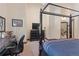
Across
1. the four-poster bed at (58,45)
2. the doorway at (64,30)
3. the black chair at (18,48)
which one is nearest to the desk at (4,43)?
the black chair at (18,48)

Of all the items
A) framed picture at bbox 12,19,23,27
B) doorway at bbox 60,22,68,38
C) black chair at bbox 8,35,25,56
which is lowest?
black chair at bbox 8,35,25,56

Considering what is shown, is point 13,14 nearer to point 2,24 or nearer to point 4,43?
point 2,24

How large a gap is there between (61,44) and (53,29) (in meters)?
0.20

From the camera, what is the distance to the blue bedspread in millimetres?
1777

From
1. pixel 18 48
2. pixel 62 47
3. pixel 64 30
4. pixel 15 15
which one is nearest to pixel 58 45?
pixel 62 47

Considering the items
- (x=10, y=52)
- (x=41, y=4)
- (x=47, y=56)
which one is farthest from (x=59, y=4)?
(x=10, y=52)

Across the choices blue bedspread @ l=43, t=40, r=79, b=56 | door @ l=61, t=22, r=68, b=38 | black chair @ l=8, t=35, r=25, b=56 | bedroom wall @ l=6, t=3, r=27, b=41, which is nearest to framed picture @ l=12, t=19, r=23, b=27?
bedroom wall @ l=6, t=3, r=27, b=41

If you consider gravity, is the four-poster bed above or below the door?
below

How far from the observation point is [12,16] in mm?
1826

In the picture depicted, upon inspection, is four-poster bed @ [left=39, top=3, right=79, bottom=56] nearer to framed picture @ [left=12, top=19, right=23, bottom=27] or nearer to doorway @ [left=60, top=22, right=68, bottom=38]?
doorway @ [left=60, top=22, right=68, bottom=38]

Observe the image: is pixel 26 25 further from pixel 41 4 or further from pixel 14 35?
pixel 41 4

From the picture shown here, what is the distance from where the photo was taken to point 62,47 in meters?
1.82

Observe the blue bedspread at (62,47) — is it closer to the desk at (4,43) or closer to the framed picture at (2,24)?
the desk at (4,43)

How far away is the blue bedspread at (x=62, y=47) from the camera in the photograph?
1.78 metres
